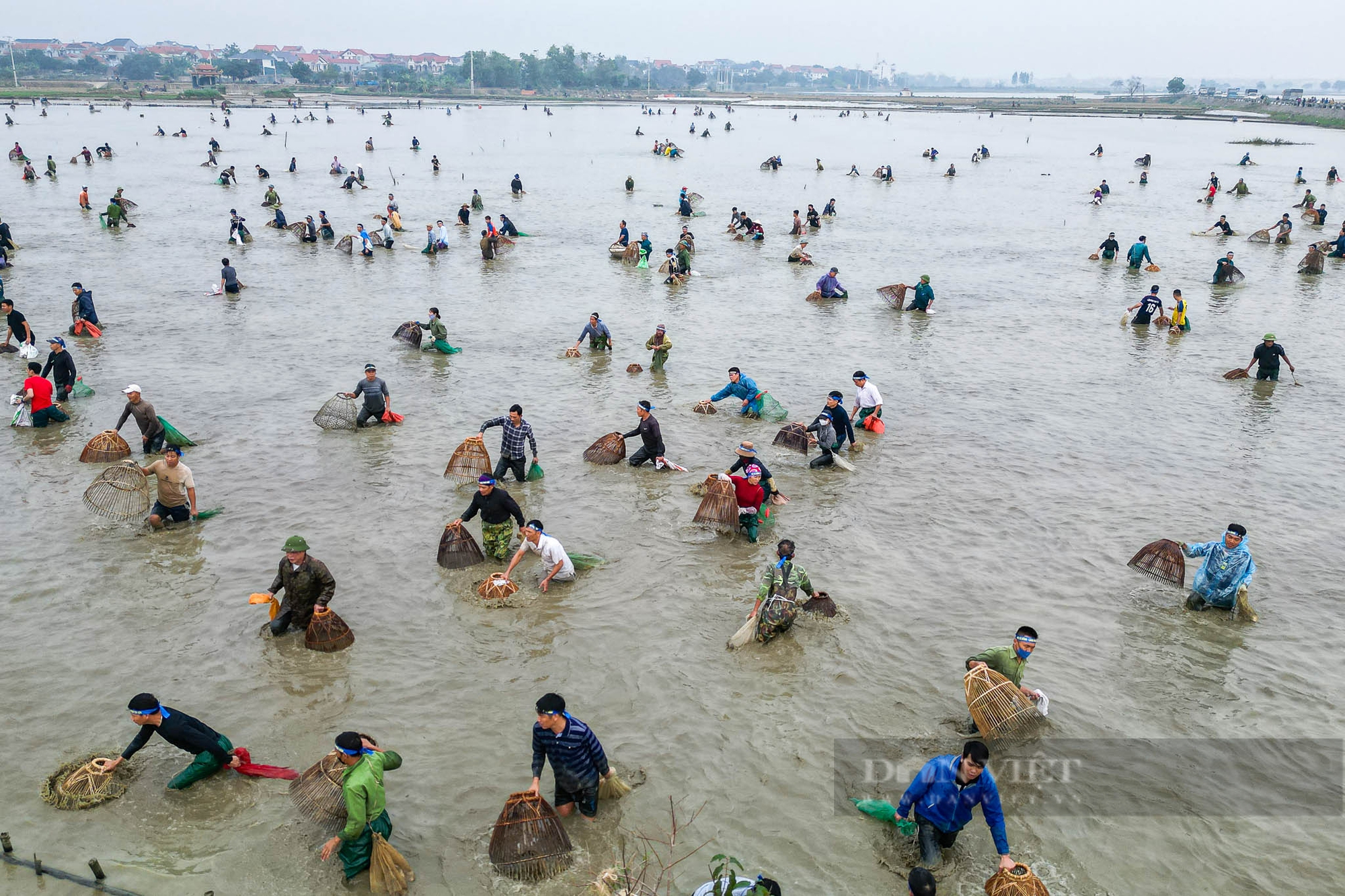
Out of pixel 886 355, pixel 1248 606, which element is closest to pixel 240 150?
pixel 886 355

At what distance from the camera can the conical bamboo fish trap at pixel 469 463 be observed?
45.4 ft

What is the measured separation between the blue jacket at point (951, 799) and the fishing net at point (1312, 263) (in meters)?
30.8

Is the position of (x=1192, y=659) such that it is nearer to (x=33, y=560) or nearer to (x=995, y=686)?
(x=995, y=686)

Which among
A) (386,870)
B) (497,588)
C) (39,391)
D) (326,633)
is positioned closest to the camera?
(386,870)

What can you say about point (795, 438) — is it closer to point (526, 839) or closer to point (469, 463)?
point (469, 463)

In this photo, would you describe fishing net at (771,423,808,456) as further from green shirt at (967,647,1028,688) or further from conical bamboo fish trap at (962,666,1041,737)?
conical bamboo fish trap at (962,666,1041,737)

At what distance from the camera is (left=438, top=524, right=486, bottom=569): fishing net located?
37.6 feet

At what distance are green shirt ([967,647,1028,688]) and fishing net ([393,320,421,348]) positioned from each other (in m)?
16.0

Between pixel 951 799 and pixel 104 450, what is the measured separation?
540 inches

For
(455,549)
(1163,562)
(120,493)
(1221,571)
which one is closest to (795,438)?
(1163,562)

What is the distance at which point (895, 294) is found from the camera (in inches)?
985

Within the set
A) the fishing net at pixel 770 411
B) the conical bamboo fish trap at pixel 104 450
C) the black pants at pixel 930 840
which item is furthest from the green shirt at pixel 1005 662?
the conical bamboo fish trap at pixel 104 450

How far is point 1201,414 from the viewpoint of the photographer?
1759 centimetres

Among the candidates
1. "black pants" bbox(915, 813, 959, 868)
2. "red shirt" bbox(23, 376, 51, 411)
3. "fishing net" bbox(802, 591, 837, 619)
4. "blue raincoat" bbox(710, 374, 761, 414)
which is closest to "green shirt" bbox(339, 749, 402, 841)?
"black pants" bbox(915, 813, 959, 868)
